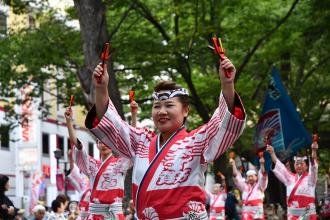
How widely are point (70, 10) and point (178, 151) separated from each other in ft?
52.2

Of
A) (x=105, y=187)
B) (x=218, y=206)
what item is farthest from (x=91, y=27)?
(x=218, y=206)

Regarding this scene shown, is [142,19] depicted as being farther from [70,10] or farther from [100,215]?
[100,215]

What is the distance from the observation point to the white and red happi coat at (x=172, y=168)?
5.65 meters

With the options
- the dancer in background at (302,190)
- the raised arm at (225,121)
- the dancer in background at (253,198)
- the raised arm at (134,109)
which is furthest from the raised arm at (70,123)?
the dancer in background at (253,198)

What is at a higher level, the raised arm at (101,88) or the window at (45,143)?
the window at (45,143)

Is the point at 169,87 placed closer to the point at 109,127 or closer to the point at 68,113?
the point at 109,127

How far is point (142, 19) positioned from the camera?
23203 mm

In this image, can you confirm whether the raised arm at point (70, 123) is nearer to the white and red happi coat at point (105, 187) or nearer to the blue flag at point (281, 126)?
the white and red happi coat at point (105, 187)

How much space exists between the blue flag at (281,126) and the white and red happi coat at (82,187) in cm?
725

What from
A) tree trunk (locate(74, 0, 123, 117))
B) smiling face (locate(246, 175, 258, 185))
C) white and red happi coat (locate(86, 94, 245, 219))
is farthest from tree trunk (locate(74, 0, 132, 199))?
white and red happi coat (locate(86, 94, 245, 219))

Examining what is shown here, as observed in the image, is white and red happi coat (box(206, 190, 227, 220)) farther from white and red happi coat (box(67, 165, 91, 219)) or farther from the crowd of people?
the crowd of people

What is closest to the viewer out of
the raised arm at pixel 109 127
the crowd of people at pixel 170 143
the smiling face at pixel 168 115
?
the crowd of people at pixel 170 143

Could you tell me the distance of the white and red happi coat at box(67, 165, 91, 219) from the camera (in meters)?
13.8

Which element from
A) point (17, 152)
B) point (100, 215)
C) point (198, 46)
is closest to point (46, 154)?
point (17, 152)
